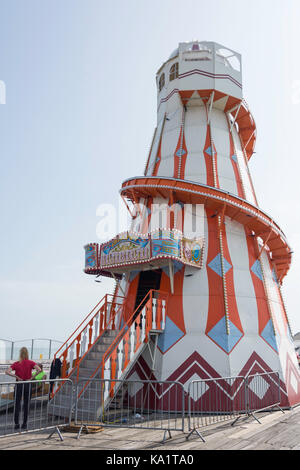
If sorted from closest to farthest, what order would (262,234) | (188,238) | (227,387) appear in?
1. (227,387)
2. (188,238)
3. (262,234)

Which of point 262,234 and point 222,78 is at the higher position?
point 222,78

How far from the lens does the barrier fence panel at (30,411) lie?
8.48 m

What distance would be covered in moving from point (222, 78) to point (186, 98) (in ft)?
5.77

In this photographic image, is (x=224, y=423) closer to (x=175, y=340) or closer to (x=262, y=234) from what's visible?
(x=175, y=340)

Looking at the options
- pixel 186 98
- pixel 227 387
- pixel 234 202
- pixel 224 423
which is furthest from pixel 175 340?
pixel 186 98

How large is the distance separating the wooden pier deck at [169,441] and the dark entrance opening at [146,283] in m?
5.90

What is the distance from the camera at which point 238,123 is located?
18.7 metres

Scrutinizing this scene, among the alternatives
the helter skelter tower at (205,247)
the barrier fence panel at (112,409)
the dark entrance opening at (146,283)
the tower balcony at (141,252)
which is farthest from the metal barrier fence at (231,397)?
the tower balcony at (141,252)

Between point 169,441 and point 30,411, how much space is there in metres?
5.26

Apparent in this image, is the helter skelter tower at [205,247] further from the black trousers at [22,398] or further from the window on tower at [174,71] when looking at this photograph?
the black trousers at [22,398]

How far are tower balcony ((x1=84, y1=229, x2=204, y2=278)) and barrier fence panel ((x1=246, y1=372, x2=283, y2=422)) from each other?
13.9ft

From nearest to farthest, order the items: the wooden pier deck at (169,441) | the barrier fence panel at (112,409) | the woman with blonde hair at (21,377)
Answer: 1. the wooden pier deck at (169,441)
2. the woman with blonde hair at (21,377)
3. the barrier fence panel at (112,409)

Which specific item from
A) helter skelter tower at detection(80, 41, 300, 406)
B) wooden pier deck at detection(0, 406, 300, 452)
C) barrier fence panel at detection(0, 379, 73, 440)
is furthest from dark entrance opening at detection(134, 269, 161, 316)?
wooden pier deck at detection(0, 406, 300, 452)

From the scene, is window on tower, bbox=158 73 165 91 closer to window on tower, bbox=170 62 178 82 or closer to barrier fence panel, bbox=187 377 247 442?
window on tower, bbox=170 62 178 82
